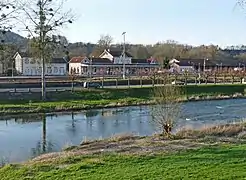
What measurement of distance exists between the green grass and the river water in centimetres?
474

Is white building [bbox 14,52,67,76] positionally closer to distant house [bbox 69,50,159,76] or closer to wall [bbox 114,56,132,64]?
distant house [bbox 69,50,159,76]

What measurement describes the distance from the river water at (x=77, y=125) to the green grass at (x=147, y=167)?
474cm

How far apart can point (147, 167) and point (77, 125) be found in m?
16.1

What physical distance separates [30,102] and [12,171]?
24.3 metres

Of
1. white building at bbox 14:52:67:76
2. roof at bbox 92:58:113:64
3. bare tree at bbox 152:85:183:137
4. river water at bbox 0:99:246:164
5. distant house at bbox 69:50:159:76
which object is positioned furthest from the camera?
A: roof at bbox 92:58:113:64

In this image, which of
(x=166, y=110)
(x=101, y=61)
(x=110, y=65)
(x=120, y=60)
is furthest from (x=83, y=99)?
(x=120, y=60)

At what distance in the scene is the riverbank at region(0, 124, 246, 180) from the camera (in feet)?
32.5

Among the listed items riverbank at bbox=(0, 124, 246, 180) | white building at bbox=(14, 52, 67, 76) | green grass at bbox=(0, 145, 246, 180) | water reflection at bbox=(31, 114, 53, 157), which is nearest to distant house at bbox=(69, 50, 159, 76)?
white building at bbox=(14, 52, 67, 76)

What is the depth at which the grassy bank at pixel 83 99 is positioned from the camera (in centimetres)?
3384

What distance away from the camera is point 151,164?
1127 cm

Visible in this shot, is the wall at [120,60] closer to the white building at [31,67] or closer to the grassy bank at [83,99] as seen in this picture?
the white building at [31,67]

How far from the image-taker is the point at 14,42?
11.4 metres

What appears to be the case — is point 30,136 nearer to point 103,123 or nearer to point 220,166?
point 103,123

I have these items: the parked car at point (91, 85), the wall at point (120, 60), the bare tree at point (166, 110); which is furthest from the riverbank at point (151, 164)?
the wall at point (120, 60)
